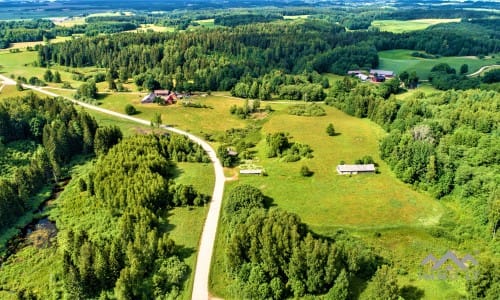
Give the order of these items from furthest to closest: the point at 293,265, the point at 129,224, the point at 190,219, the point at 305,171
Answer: the point at 305,171, the point at 190,219, the point at 129,224, the point at 293,265

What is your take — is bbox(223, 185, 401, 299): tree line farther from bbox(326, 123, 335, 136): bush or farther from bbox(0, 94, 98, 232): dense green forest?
bbox(326, 123, 335, 136): bush

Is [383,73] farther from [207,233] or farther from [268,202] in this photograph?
[207,233]

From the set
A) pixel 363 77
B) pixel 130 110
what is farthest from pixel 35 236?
pixel 363 77

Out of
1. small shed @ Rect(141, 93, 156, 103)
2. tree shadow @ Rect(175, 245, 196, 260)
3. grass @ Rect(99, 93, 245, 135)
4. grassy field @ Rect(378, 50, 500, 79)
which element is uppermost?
grassy field @ Rect(378, 50, 500, 79)

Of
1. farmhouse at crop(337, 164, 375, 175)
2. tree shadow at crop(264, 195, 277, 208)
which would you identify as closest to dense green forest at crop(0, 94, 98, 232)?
tree shadow at crop(264, 195, 277, 208)

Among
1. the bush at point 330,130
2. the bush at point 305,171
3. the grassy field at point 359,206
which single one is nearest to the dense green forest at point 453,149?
the grassy field at point 359,206

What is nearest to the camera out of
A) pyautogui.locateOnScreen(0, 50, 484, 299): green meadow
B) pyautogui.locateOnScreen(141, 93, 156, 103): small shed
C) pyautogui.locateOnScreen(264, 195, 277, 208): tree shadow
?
pyautogui.locateOnScreen(0, 50, 484, 299): green meadow
